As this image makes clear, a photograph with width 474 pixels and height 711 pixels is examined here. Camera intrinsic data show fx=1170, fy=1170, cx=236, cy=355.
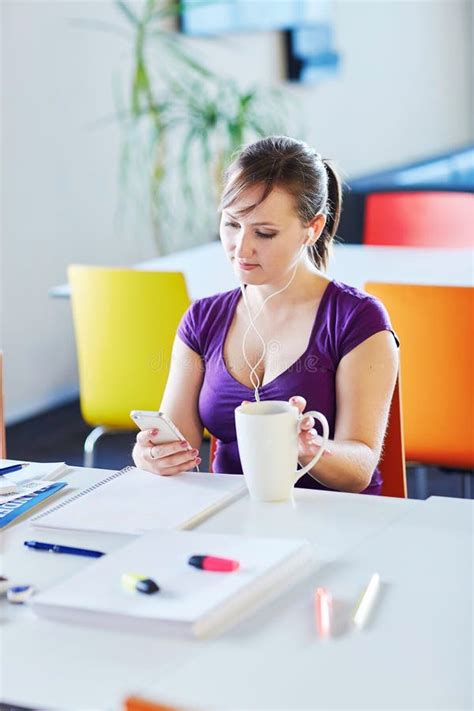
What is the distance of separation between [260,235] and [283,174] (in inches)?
4.3

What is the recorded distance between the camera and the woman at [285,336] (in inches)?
70.4

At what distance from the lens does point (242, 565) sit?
124 centimetres

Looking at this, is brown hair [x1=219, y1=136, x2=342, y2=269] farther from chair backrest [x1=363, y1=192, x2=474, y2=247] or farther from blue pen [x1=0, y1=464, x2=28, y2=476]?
chair backrest [x1=363, y1=192, x2=474, y2=247]

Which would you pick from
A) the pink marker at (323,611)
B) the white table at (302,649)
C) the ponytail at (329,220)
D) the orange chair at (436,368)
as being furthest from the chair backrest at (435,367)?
the pink marker at (323,611)

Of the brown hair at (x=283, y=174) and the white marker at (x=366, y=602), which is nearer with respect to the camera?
the white marker at (x=366, y=602)

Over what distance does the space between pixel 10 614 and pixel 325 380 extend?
2.60 feet

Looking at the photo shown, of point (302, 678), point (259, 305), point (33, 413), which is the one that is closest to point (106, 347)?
point (259, 305)

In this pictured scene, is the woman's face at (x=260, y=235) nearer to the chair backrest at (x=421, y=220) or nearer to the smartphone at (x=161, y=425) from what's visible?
the smartphone at (x=161, y=425)

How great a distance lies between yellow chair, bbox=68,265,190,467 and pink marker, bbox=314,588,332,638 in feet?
5.66

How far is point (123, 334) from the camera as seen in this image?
2.96 m

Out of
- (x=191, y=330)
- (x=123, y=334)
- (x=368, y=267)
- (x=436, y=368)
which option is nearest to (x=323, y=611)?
(x=191, y=330)

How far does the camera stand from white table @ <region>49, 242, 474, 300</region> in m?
3.06

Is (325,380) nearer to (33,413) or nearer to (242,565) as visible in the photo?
(242,565)

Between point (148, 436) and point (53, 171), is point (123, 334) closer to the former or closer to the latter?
point (148, 436)
